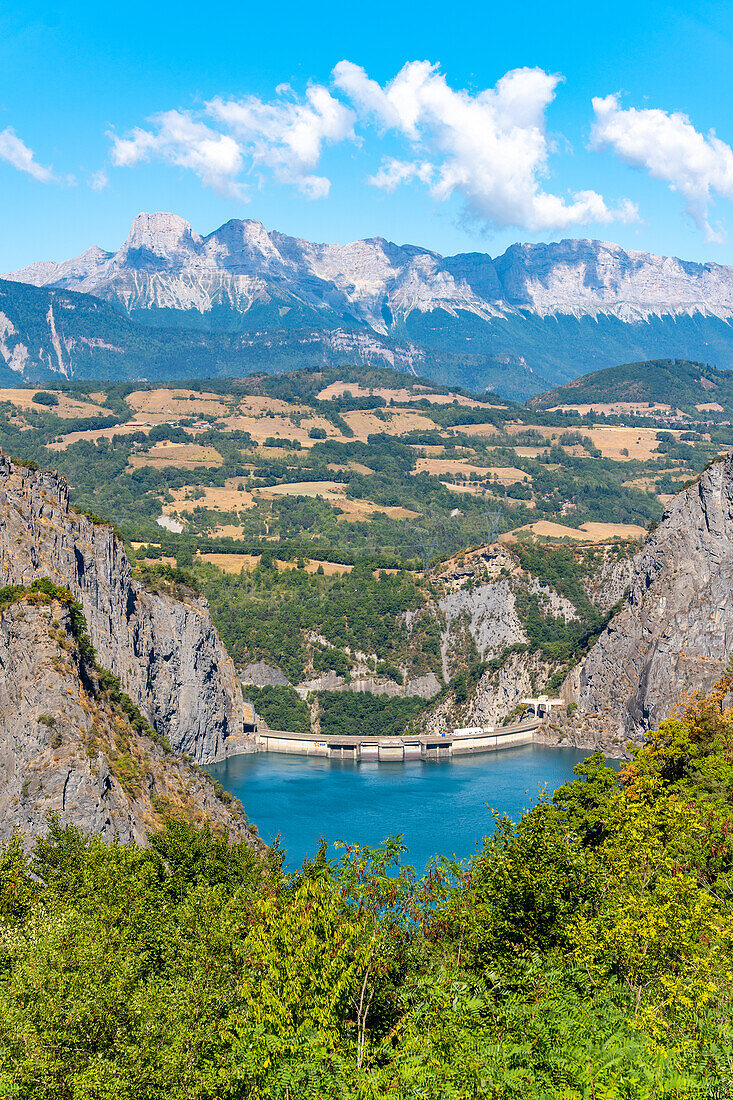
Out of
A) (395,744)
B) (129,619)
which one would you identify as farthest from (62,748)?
(395,744)

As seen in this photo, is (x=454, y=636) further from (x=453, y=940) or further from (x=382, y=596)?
(x=453, y=940)

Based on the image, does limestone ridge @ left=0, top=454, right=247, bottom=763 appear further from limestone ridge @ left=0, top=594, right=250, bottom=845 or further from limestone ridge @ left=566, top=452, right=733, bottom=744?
limestone ridge @ left=566, top=452, right=733, bottom=744

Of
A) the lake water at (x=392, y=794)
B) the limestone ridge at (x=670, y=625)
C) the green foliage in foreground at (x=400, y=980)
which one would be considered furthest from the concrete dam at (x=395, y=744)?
the green foliage in foreground at (x=400, y=980)

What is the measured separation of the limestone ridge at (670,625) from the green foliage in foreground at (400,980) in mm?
91619

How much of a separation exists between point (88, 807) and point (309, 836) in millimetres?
51034

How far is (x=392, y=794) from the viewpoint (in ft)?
404

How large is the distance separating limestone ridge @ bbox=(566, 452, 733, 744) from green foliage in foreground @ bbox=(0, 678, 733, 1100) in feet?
301

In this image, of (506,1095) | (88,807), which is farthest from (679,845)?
(88,807)

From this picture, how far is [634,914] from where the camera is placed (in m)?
28.8

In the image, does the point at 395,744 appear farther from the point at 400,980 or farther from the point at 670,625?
the point at 400,980

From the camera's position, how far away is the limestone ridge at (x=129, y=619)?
7694 centimetres

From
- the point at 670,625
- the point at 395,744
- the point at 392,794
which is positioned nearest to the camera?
the point at 392,794

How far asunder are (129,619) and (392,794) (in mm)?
A: 37613

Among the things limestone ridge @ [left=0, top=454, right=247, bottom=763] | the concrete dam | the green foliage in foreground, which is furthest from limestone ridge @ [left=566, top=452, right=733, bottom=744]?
the green foliage in foreground
